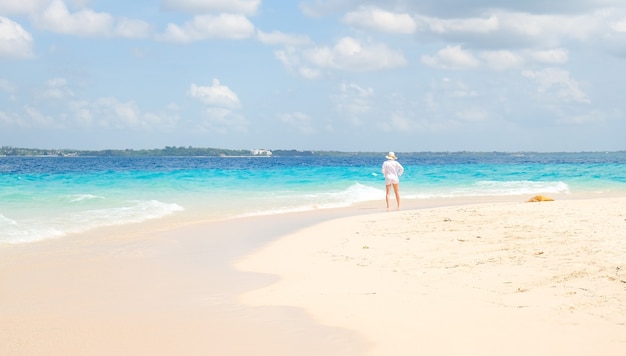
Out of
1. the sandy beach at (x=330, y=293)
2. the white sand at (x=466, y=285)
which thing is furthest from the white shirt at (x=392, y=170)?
the sandy beach at (x=330, y=293)

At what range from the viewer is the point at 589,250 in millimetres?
8227

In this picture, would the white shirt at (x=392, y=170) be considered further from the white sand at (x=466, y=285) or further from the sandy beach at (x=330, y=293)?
the sandy beach at (x=330, y=293)

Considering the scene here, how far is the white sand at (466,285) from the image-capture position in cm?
507

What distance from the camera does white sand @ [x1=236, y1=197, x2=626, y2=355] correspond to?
5066 millimetres

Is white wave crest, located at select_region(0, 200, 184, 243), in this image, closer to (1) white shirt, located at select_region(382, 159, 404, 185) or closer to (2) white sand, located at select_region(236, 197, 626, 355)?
(2) white sand, located at select_region(236, 197, 626, 355)

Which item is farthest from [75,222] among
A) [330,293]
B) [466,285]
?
[466,285]

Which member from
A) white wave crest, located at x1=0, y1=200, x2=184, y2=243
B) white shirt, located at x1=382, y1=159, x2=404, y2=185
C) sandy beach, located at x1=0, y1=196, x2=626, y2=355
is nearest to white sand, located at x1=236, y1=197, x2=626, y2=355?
sandy beach, located at x1=0, y1=196, x2=626, y2=355

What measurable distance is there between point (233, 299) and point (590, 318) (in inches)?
142

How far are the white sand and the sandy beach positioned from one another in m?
0.02

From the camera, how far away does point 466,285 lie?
6898 millimetres

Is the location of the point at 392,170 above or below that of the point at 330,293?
above

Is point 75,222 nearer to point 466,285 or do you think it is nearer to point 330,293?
point 330,293

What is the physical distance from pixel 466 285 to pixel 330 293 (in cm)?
154

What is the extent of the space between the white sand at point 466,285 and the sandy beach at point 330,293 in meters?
0.02
